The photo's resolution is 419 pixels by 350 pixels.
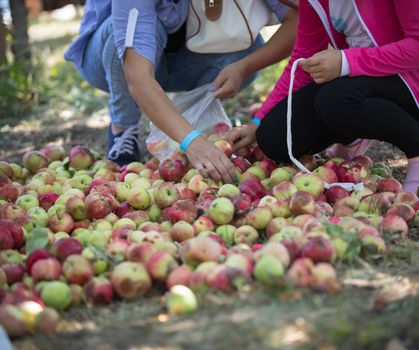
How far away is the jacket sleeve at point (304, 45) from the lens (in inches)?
130

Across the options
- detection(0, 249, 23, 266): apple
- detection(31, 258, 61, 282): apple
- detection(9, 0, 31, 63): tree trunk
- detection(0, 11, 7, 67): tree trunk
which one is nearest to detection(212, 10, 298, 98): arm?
detection(0, 249, 23, 266): apple

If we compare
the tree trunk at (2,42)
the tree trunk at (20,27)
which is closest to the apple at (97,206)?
the tree trunk at (2,42)

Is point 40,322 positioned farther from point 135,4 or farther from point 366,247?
point 135,4

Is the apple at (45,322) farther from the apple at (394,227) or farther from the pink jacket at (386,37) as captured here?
the pink jacket at (386,37)

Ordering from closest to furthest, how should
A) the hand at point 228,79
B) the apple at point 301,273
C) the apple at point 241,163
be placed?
the apple at point 301,273, the apple at point 241,163, the hand at point 228,79

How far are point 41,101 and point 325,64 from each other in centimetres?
349

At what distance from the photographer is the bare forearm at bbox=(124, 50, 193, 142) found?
3146mm

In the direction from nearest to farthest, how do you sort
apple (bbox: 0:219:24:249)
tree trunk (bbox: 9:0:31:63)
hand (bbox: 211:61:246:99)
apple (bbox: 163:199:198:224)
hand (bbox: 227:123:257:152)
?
apple (bbox: 0:219:24:249)
apple (bbox: 163:199:198:224)
hand (bbox: 227:123:257:152)
hand (bbox: 211:61:246:99)
tree trunk (bbox: 9:0:31:63)

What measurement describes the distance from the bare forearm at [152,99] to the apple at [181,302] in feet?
3.97

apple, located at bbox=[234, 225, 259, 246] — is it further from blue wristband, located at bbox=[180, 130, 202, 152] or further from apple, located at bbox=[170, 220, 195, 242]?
blue wristband, located at bbox=[180, 130, 202, 152]

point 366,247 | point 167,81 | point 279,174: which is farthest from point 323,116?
point 167,81

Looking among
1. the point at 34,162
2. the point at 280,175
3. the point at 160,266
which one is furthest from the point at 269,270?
the point at 34,162

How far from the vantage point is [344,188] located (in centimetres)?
297

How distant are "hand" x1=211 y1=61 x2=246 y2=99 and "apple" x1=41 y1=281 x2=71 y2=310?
5.79ft
